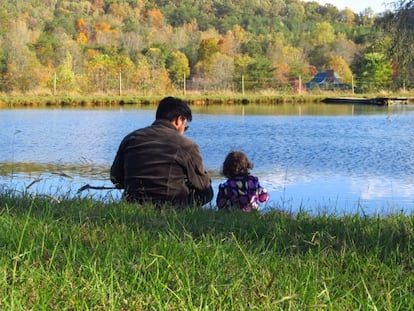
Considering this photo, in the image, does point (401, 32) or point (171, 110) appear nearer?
point (171, 110)

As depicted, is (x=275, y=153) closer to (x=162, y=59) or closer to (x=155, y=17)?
(x=162, y=59)

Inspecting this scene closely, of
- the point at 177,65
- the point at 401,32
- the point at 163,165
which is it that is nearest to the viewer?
the point at 163,165

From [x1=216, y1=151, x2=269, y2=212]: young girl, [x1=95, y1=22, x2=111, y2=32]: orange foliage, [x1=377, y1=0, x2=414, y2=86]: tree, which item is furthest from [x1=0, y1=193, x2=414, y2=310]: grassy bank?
[x1=95, y1=22, x2=111, y2=32]: orange foliage

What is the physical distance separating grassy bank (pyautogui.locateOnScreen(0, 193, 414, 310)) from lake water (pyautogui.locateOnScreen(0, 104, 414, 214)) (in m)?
0.85

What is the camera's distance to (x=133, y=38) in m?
57.2

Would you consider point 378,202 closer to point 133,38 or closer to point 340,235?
point 340,235

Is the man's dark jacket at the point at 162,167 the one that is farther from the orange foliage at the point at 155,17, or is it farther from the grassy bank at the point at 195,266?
the orange foliage at the point at 155,17

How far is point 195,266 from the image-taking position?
2016 millimetres

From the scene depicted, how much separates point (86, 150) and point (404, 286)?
1054 centimetres

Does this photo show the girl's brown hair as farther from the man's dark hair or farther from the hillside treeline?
the hillside treeline

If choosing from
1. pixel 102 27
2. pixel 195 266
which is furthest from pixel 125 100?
pixel 102 27

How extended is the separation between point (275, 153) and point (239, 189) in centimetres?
755

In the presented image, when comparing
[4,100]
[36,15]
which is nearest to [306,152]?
[4,100]

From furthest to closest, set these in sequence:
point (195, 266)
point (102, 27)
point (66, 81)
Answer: point (102, 27), point (66, 81), point (195, 266)
